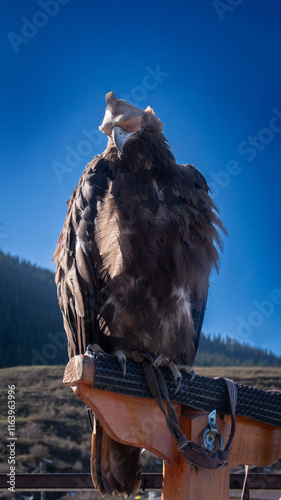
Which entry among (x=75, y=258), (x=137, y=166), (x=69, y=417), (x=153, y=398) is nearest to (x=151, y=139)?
(x=137, y=166)

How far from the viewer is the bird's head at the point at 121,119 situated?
233 cm

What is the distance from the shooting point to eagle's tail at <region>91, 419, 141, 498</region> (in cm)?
184

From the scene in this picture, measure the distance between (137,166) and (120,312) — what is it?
766 millimetres

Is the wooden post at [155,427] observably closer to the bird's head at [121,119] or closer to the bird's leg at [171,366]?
the bird's leg at [171,366]

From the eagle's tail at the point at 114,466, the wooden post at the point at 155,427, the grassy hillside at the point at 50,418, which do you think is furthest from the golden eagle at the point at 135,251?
the grassy hillside at the point at 50,418

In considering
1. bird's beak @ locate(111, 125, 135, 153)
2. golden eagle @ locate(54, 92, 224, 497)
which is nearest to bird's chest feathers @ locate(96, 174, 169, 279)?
golden eagle @ locate(54, 92, 224, 497)

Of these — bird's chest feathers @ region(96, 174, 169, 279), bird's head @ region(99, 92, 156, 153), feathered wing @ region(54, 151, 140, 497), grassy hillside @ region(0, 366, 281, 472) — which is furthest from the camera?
grassy hillside @ region(0, 366, 281, 472)

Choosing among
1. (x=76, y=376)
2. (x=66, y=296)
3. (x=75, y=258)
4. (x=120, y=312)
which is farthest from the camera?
(x=66, y=296)

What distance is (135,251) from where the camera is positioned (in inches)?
81.5

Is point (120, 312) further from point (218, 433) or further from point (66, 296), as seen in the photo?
point (218, 433)

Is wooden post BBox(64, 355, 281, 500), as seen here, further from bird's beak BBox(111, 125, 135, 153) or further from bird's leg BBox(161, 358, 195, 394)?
bird's beak BBox(111, 125, 135, 153)

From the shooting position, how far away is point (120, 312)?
2.10 meters

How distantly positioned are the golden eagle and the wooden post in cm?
46

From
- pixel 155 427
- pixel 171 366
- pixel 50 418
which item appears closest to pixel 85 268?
pixel 171 366
